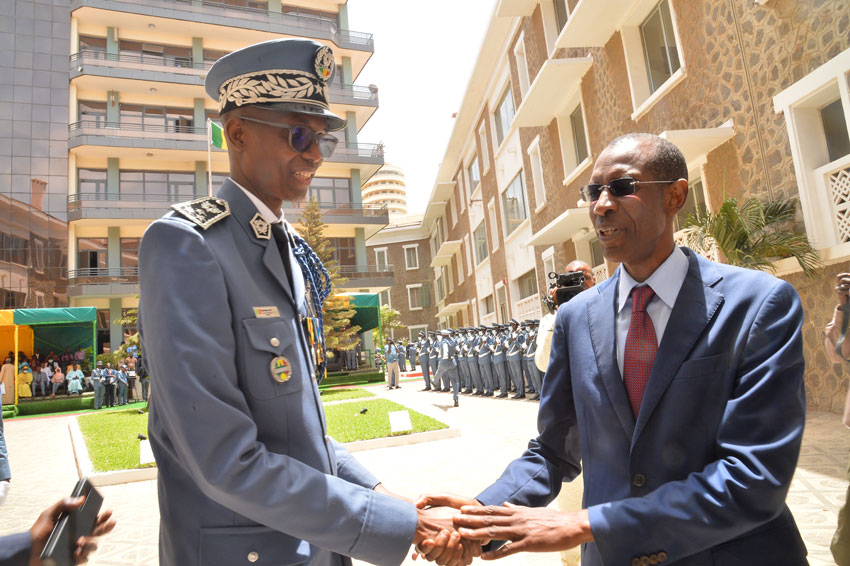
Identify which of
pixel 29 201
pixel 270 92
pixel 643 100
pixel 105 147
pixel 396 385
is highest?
pixel 105 147

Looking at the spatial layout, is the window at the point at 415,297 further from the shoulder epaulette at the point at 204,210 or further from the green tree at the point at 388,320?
the shoulder epaulette at the point at 204,210

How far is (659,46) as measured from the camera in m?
11.2

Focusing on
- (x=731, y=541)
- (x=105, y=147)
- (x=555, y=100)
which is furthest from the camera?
(x=105, y=147)

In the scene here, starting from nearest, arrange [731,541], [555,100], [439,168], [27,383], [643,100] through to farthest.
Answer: [731,541] < [643,100] < [555,100] < [27,383] < [439,168]

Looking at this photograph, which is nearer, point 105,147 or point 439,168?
point 105,147

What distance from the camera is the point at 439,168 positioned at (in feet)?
113

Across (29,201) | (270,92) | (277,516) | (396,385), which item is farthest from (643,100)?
(29,201)

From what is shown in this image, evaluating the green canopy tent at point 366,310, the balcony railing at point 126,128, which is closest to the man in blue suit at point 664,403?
the green canopy tent at point 366,310

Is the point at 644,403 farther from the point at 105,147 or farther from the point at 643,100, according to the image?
the point at 105,147

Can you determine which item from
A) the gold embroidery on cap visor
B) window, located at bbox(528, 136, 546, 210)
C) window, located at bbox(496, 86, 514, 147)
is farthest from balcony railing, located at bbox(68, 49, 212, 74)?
the gold embroidery on cap visor

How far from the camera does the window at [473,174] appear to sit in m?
29.2

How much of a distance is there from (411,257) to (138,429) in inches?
1510

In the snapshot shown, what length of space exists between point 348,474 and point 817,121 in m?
8.14

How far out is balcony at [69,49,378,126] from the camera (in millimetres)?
30719
